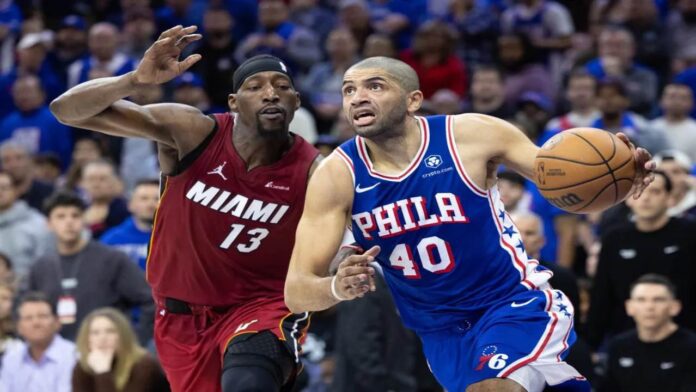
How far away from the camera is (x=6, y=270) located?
393 inches

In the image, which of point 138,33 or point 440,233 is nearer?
point 440,233

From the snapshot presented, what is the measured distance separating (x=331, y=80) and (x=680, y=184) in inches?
179

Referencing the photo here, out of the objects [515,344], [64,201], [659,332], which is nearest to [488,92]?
[659,332]

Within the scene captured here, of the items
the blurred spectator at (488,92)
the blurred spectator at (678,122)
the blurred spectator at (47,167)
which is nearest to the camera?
the blurred spectator at (678,122)

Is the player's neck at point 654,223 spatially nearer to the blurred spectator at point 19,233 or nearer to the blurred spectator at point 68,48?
the blurred spectator at point 19,233

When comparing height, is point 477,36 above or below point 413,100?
above

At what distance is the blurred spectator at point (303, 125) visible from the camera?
1205cm

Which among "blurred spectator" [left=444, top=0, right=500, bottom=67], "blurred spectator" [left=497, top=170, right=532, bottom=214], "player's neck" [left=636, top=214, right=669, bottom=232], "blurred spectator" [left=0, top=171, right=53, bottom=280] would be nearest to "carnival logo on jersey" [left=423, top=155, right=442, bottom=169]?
"blurred spectator" [left=497, top=170, right=532, bottom=214]

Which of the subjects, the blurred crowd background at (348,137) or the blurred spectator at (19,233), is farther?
the blurred spectator at (19,233)

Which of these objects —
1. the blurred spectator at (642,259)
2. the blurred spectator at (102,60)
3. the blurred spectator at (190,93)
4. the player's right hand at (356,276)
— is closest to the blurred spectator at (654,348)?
the blurred spectator at (642,259)

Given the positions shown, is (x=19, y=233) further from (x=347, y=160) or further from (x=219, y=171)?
(x=347, y=160)

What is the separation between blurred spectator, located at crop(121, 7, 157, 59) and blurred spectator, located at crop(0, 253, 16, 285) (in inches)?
175

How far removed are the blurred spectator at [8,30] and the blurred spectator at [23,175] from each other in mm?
2589

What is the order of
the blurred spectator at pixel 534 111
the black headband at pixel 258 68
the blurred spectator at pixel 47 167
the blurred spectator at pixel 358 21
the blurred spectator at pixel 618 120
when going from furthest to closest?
the blurred spectator at pixel 358 21
the blurred spectator at pixel 47 167
the blurred spectator at pixel 534 111
the blurred spectator at pixel 618 120
the black headband at pixel 258 68
